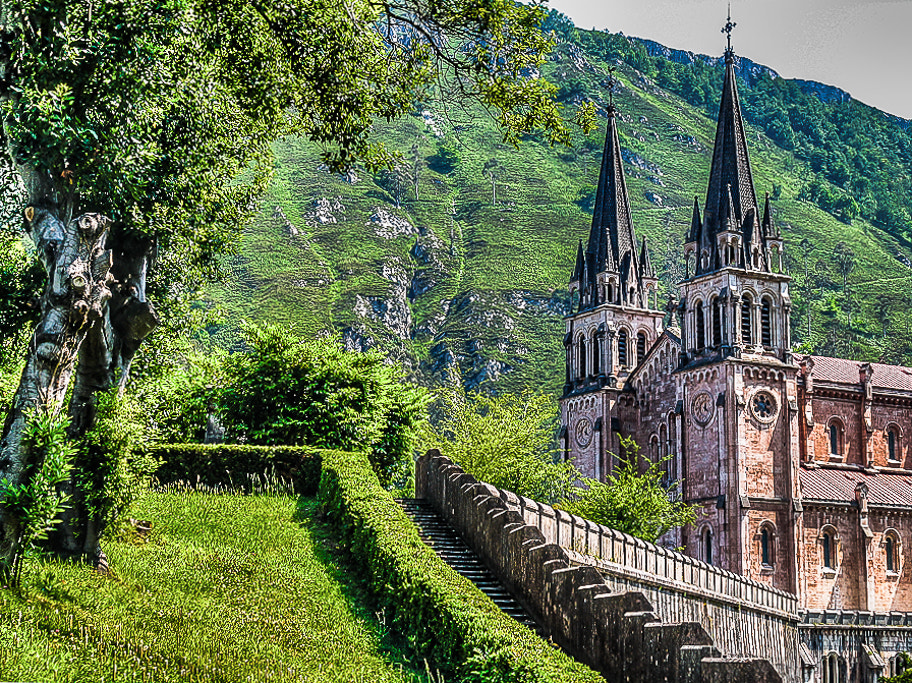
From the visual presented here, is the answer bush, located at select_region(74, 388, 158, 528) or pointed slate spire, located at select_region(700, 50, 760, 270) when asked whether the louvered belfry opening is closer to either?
pointed slate spire, located at select_region(700, 50, 760, 270)

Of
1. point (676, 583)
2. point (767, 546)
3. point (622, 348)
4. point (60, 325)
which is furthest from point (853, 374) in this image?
point (60, 325)

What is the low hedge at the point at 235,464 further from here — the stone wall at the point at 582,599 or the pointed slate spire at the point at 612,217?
the pointed slate spire at the point at 612,217

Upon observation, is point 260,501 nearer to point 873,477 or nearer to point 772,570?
point 772,570

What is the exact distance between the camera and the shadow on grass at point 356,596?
37.6 ft

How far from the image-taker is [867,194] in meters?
148

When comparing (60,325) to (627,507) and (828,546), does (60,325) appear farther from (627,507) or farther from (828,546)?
(828,546)

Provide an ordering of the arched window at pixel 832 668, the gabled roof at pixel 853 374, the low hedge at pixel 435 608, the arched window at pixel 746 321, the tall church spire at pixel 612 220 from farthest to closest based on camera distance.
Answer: the tall church spire at pixel 612 220 < the gabled roof at pixel 853 374 < the arched window at pixel 746 321 < the arched window at pixel 832 668 < the low hedge at pixel 435 608

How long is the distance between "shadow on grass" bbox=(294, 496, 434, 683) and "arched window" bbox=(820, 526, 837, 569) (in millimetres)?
37979

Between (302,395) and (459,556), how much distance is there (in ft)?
31.7

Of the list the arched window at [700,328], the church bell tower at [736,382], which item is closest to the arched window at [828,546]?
the church bell tower at [736,382]

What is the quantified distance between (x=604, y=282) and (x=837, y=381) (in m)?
14.2

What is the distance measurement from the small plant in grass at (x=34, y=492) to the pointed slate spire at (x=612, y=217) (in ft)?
175

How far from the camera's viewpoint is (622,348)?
62.0 m

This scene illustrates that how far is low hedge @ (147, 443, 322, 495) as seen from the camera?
21.5 metres
